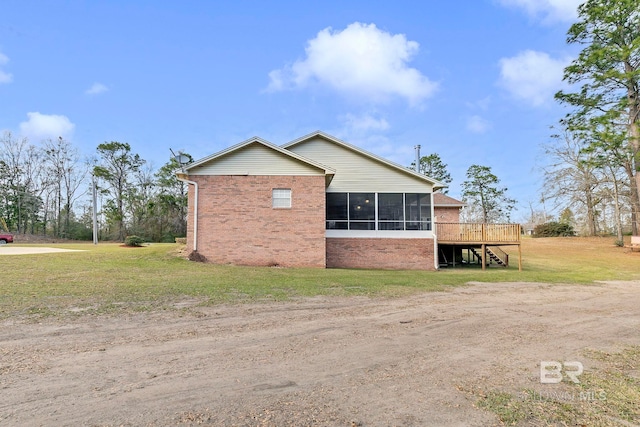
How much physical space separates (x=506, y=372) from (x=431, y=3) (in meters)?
16.5

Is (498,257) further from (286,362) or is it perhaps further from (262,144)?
(286,362)

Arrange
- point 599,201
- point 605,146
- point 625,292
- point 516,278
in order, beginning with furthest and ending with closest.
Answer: point 599,201 → point 605,146 → point 516,278 → point 625,292

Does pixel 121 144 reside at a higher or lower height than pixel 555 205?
higher

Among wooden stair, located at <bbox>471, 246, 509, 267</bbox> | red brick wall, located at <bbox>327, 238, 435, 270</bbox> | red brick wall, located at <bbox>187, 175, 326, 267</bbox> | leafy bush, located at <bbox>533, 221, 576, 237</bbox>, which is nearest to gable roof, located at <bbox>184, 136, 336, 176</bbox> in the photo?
red brick wall, located at <bbox>187, 175, 326, 267</bbox>

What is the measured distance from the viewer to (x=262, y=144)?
50.5ft

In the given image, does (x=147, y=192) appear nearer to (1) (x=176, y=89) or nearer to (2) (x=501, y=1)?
(1) (x=176, y=89)

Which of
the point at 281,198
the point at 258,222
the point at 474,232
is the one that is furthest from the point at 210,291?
the point at 474,232

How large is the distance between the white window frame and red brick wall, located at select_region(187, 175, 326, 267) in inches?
5.9

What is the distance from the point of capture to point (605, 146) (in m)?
23.0

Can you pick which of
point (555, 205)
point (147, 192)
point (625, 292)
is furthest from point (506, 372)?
point (147, 192)

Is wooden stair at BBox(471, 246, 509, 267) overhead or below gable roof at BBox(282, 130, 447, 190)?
below

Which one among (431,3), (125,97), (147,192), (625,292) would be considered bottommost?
(625,292)

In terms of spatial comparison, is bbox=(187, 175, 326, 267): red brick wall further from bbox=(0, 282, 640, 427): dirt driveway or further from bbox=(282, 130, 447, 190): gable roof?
bbox=(0, 282, 640, 427): dirt driveway

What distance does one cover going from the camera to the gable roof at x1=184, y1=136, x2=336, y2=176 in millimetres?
15117
